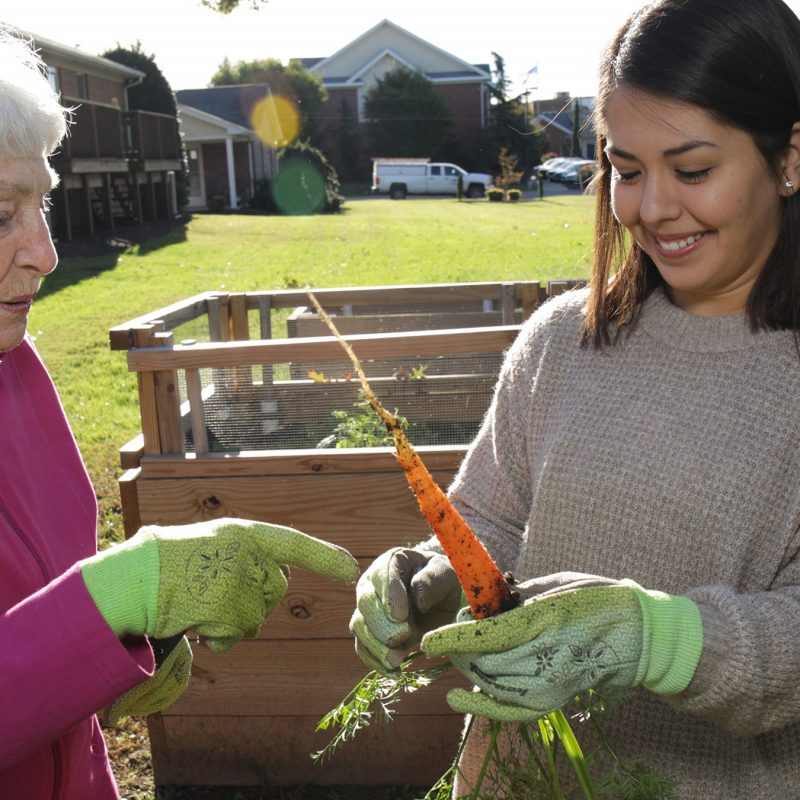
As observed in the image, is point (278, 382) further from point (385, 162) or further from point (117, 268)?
point (385, 162)

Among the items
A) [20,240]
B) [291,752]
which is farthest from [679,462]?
[291,752]

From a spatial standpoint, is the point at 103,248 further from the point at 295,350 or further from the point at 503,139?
the point at 503,139

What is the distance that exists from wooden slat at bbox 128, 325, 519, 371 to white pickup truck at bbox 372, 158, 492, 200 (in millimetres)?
42462

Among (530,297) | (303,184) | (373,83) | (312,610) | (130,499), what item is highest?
(373,83)

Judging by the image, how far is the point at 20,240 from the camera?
1.64m

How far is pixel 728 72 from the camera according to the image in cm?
161

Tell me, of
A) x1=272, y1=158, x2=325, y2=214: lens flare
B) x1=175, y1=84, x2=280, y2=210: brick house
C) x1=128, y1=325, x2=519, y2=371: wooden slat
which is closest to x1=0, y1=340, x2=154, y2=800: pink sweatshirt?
x1=128, y1=325, x2=519, y2=371: wooden slat

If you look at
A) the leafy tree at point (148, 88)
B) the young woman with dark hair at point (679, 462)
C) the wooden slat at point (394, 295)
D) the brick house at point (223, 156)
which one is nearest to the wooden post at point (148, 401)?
the young woman with dark hair at point (679, 462)

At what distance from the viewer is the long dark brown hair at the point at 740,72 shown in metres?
1.61

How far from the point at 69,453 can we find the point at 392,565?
0.67 m

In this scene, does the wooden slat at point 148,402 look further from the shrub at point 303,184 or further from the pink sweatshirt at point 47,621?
the shrub at point 303,184

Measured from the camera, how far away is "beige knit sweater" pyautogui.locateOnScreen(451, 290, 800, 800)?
4.95ft

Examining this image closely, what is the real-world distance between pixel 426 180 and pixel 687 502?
148 ft

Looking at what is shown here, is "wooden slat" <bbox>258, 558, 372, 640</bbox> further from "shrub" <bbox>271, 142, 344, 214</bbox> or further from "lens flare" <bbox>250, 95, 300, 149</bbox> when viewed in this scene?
"lens flare" <bbox>250, 95, 300, 149</bbox>
